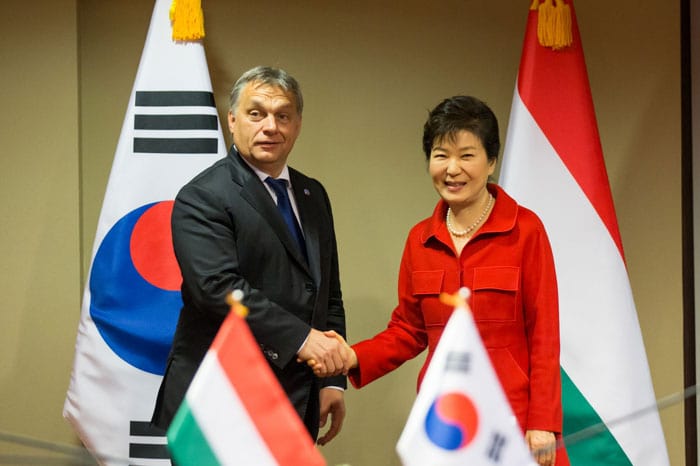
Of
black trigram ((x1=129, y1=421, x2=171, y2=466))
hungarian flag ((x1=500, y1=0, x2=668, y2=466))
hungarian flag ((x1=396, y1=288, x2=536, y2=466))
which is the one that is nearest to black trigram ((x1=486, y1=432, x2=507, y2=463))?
hungarian flag ((x1=396, y1=288, x2=536, y2=466))

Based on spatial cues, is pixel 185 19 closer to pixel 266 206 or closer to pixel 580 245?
pixel 266 206

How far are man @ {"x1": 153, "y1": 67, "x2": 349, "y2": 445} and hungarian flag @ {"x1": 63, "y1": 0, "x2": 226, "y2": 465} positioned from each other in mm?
584

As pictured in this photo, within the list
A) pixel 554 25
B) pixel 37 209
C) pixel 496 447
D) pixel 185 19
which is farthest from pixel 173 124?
pixel 496 447

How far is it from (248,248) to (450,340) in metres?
0.96

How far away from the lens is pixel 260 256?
7.88ft

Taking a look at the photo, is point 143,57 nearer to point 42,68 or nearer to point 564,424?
point 42,68

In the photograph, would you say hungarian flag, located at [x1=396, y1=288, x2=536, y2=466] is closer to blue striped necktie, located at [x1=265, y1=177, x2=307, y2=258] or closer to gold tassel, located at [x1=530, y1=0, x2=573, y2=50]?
blue striped necktie, located at [x1=265, y1=177, x2=307, y2=258]

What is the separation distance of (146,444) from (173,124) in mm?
971

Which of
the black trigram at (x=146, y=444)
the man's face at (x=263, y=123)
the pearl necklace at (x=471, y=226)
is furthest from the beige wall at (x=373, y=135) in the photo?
the pearl necklace at (x=471, y=226)

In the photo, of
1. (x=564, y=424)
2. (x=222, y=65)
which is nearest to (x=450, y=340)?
(x=564, y=424)

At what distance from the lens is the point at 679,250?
11.5ft

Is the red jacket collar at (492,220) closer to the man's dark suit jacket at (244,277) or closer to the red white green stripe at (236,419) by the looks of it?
the man's dark suit jacket at (244,277)

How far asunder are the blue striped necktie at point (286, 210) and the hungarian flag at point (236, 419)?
Result: 1.01 meters

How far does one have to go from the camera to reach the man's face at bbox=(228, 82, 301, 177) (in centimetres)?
245
